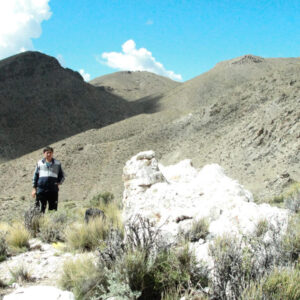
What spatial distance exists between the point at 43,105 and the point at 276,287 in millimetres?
51312

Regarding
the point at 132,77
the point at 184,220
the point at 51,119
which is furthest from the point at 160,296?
the point at 132,77

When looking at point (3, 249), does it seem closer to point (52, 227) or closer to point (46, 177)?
point (52, 227)

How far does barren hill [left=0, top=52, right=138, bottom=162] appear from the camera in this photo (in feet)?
138

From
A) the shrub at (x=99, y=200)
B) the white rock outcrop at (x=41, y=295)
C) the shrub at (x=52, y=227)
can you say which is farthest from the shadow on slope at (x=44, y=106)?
the white rock outcrop at (x=41, y=295)

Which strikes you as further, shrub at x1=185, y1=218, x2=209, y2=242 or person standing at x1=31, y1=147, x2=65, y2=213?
person standing at x1=31, y1=147, x2=65, y2=213

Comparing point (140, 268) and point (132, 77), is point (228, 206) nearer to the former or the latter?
point (140, 268)

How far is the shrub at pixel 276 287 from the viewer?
101 inches

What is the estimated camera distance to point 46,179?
23.7ft

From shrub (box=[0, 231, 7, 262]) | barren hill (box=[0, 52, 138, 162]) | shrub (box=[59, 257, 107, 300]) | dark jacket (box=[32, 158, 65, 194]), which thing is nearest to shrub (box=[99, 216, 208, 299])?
shrub (box=[59, 257, 107, 300])

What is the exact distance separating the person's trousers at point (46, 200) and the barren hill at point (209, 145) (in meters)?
8.87

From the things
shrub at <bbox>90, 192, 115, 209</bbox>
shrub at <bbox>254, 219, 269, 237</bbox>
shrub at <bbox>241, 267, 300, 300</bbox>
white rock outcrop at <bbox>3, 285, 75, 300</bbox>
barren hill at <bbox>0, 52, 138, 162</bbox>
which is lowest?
shrub at <bbox>90, 192, 115, 209</bbox>

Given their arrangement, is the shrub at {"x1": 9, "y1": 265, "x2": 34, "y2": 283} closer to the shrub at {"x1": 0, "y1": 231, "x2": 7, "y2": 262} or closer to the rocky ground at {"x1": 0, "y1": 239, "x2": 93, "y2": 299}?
the rocky ground at {"x1": 0, "y1": 239, "x2": 93, "y2": 299}

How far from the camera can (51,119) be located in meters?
48.0

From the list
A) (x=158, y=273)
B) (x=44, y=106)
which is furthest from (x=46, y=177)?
(x=44, y=106)
